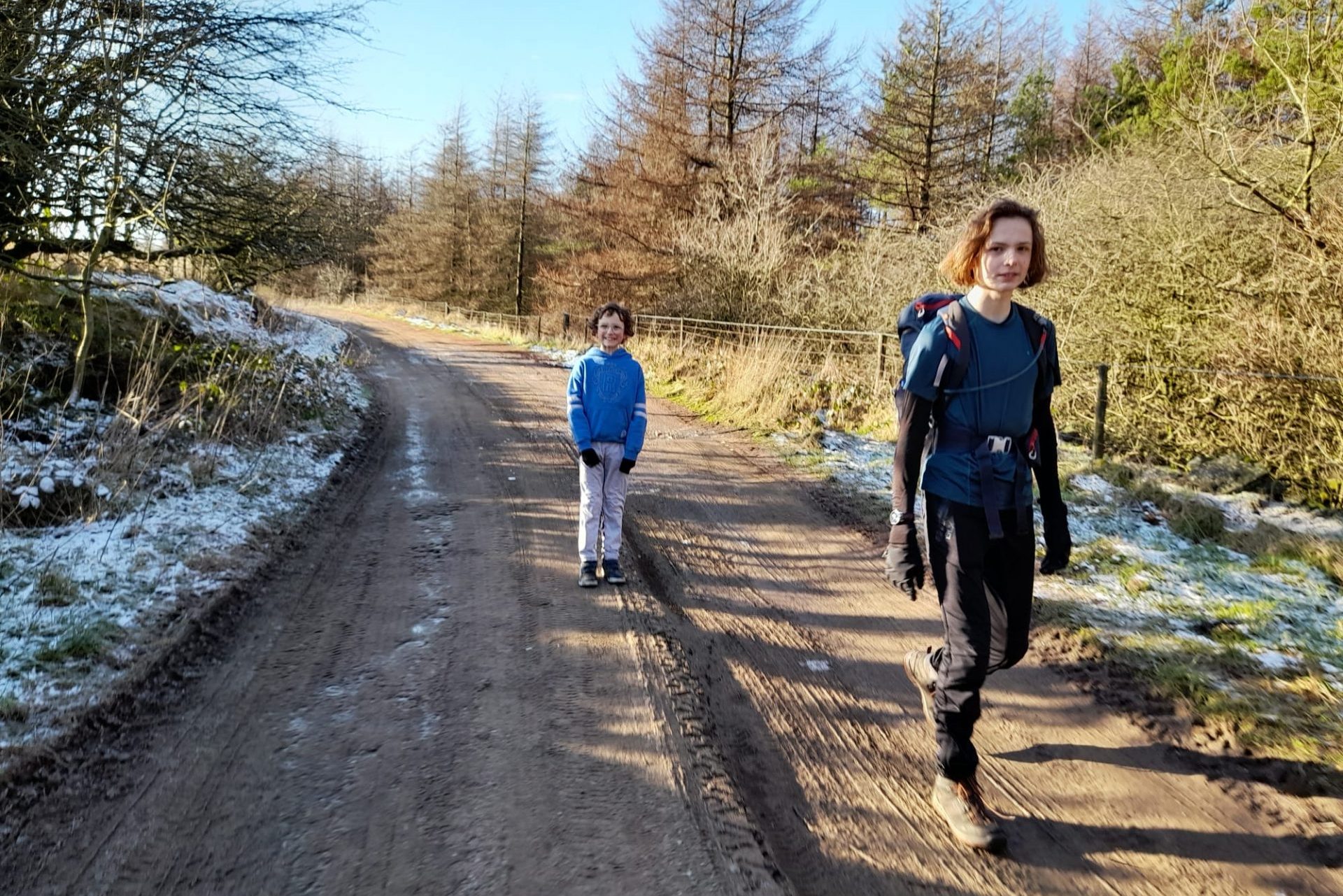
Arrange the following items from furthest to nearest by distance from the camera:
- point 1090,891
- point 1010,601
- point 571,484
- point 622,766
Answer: point 571,484 < point 622,766 < point 1010,601 < point 1090,891

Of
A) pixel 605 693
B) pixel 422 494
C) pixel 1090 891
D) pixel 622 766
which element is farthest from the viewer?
pixel 422 494

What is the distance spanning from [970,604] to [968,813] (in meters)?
0.70

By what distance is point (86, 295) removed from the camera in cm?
585

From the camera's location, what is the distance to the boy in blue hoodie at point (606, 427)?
4637 mm

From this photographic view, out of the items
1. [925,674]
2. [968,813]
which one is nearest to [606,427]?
[925,674]

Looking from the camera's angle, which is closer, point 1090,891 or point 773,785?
point 1090,891

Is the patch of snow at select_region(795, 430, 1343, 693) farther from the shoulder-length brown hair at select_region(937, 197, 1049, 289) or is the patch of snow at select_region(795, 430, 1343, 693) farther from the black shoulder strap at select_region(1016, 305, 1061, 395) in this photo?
the shoulder-length brown hair at select_region(937, 197, 1049, 289)

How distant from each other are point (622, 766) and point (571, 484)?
425 centimetres

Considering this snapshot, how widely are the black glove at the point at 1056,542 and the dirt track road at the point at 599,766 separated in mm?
839

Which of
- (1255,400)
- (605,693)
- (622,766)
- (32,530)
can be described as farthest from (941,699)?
(1255,400)

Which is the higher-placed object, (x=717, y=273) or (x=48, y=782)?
(x=717, y=273)

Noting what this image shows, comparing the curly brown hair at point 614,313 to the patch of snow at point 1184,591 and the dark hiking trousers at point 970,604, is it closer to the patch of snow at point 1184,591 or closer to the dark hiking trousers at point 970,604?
the dark hiking trousers at point 970,604

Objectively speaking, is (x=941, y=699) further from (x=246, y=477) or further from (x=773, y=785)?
(x=246, y=477)

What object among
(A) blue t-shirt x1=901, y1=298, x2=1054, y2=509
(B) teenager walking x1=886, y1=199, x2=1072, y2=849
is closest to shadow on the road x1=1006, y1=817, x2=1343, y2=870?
(B) teenager walking x1=886, y1=199, x2=1072, y2=849
